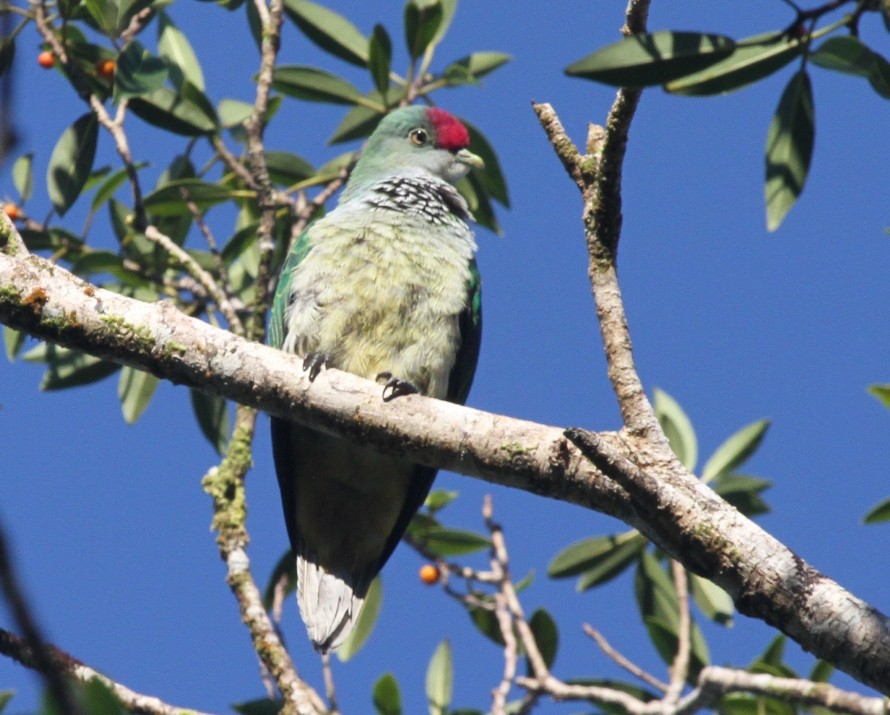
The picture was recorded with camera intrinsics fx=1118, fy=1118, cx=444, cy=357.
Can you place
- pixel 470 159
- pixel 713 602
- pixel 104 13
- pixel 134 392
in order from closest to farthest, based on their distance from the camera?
pixel 104 13, pixel 713 602, pixel 134 392, pixel 470 159

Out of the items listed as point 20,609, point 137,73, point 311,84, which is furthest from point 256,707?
point 20,609

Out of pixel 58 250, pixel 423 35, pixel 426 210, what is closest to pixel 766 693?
pixel 426 210

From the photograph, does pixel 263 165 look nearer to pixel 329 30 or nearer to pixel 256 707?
pixel 329 30

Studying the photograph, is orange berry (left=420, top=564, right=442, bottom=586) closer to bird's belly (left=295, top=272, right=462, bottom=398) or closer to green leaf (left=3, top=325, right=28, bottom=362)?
bird's belly (left=295, top=272, right=462, bottom=398)

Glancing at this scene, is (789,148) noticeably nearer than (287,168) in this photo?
Yes

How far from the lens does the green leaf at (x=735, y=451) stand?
14.8 feet

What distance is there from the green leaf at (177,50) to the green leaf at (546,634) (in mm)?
2547

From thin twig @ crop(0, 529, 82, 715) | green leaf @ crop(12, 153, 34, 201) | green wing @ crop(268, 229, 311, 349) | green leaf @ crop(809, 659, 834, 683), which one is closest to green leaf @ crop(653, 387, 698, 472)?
green leaf @ crop(809, 659, 834, 683)

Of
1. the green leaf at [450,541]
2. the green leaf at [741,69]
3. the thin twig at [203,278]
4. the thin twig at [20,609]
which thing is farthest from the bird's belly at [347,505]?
the thin twig at [20,609]

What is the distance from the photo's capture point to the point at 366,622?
463 centimetres

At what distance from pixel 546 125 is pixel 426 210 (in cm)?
153

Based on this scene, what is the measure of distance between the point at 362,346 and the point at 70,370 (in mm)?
1421

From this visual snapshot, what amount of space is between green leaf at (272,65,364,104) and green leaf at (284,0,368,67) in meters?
0.11

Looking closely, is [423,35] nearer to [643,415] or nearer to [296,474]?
[296,474]
